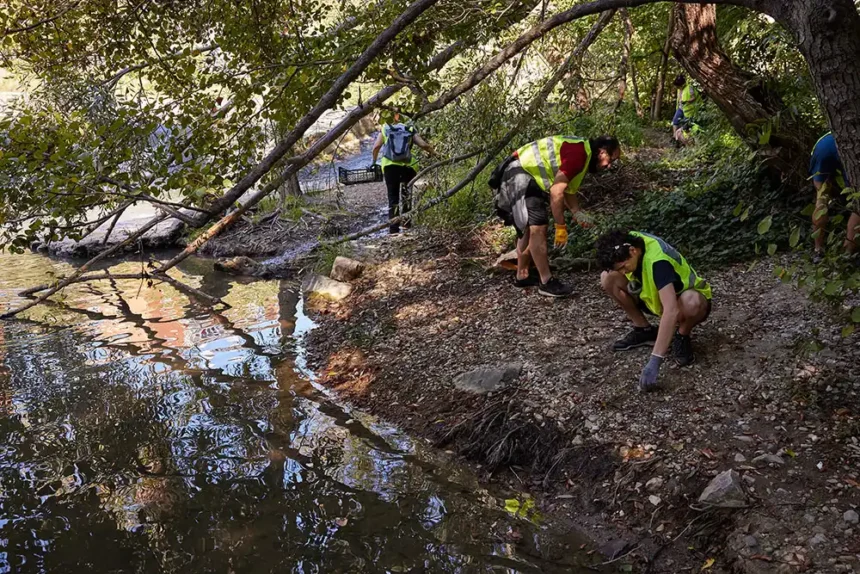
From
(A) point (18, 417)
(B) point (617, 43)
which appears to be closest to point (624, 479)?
(A) point (18, 417)

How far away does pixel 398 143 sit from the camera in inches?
348

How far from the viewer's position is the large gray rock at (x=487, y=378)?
190 inches

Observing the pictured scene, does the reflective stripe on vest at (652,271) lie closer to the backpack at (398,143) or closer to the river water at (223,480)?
the river water at (223,480)

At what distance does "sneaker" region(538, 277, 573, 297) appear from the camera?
602 cm

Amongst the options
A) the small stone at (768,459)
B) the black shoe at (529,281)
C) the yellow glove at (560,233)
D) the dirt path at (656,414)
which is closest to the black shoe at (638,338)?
the dirt path at (656,414)

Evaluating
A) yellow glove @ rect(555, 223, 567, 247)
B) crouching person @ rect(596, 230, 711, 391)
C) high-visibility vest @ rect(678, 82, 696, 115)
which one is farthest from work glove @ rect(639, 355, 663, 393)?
high-visibility vest @ rect(678, 82, 696, 115)

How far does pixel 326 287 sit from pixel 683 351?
15.6 feet

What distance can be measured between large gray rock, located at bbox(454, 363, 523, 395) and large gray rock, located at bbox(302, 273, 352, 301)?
3.10 m

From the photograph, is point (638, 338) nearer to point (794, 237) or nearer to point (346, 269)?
point (794, 237)

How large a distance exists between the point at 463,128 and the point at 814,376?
4.28 m

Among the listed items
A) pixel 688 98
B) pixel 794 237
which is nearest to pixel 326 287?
pixel 688 98

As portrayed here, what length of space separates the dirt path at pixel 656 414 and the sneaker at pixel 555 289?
11 centimetres

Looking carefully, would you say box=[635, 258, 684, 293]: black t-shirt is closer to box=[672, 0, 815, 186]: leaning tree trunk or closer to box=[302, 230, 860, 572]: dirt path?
box=[302, 230, 860, 572]: dirt path

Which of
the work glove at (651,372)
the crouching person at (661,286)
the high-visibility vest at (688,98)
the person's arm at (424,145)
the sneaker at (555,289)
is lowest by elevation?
the work glove at (651,372)
